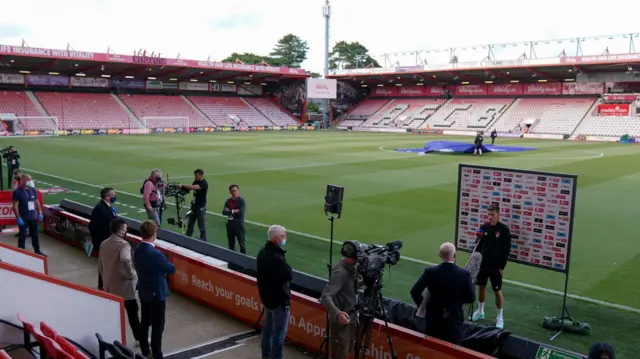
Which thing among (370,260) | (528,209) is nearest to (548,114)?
(528,209)

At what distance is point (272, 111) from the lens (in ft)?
263

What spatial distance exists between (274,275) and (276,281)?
9cm

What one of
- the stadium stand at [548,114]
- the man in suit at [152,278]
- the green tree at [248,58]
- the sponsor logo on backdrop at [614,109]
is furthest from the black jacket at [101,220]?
the green tree at [248,58]

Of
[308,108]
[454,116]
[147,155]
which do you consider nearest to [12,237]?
[147,155]

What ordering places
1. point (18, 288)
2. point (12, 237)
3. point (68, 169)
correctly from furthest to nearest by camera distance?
1. point (68, 169)
2. point (12, 237)
3. point (18, 288)

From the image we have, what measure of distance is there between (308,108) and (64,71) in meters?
35.6

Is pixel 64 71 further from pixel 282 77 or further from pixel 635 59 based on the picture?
pixel 635 59

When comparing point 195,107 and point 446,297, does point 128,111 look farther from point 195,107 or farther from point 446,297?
point 446,297

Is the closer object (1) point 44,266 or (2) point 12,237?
(1) point 44,266

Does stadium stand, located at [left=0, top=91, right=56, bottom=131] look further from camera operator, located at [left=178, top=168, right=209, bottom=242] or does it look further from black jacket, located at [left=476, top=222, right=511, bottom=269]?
black jacket, located at [left=476, top=222, right=511, bottom=269]

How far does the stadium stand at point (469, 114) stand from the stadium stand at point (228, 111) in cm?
2455

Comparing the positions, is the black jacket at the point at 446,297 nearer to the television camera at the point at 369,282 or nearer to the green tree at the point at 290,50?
the television camera at the point at 369,282

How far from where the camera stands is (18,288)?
18.4 ft

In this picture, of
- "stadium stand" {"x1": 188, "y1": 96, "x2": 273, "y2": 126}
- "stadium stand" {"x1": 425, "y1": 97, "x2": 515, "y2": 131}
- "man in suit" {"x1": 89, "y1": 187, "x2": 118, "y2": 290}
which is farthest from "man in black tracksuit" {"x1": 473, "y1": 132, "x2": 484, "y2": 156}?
"stadium stand" {"x1": 188, "y1": 96, "x2": 273, "y2": 126}
